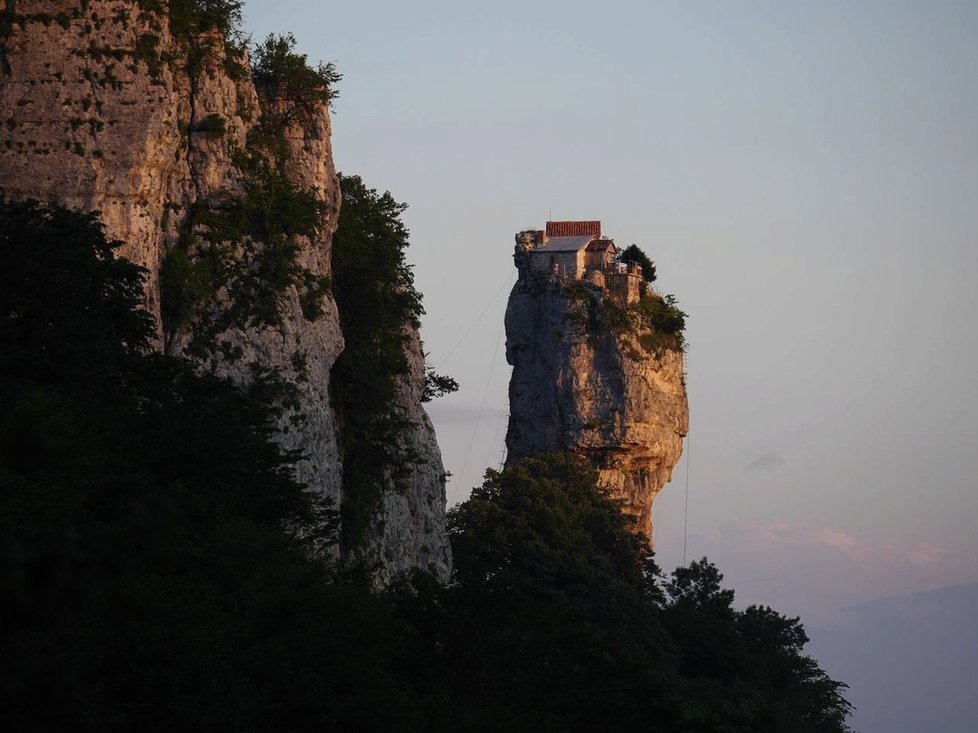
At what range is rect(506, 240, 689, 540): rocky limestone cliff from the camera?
91125 millimetres

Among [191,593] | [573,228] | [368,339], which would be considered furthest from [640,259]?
[191,593]

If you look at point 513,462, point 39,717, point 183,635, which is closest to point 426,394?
point 513,462

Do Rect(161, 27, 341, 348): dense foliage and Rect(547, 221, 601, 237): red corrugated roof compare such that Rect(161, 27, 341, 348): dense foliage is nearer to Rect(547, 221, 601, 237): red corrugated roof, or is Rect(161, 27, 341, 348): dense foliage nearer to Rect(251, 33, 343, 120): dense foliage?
Rect(251, 33, 343, 120): dense foliage

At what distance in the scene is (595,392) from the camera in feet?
301

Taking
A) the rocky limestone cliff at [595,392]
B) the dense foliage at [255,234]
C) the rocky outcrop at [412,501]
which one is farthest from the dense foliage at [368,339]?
the rocky limestone cliff at [595,392]

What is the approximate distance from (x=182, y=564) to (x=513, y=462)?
2368 inches

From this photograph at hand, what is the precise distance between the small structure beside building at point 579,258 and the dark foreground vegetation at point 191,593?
41.9m

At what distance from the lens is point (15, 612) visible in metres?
10.6

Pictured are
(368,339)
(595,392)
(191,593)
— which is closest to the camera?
(191,593)

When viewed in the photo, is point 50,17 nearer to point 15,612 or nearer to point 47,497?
point 47,497

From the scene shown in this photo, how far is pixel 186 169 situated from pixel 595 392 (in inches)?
1952

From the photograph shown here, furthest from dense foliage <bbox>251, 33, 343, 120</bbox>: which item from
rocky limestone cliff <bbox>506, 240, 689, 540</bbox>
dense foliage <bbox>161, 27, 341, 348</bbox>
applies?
rocky limestone cliff <bbox>506, 240, 689, 540</bbox>

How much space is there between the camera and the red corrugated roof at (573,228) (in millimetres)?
96062

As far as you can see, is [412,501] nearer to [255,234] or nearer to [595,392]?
[255,234]
